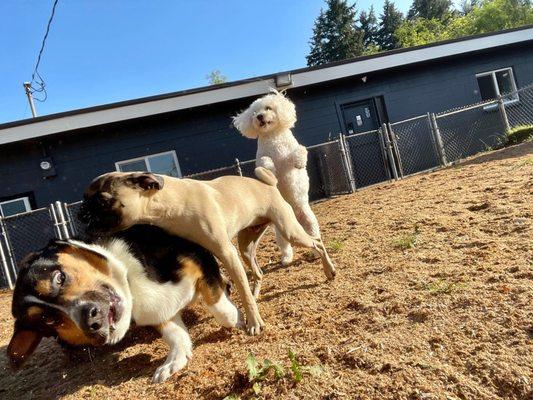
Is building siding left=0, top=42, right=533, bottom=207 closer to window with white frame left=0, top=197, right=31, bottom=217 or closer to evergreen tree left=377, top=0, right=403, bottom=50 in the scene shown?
window with white frame left=0, top=197, right=31, bottom=217

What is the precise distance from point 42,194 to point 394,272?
9.86 meters

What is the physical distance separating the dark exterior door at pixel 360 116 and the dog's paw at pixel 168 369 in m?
11.3

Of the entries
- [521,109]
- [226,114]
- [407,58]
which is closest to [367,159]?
[407,58]

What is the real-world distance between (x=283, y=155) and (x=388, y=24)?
199 ft

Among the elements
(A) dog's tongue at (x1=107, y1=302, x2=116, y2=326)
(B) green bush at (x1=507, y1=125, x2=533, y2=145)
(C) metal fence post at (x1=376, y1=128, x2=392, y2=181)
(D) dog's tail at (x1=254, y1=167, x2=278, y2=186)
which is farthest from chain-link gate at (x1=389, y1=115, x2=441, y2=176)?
(A) dog's tongue at (x1=107, y1=302, x2=116, y2=326)

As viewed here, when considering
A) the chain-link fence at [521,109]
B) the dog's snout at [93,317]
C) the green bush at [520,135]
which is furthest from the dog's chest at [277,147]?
the chain-link fence at [521,109]

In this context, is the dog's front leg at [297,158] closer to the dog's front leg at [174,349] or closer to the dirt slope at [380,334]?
the dirt slope at [380,334]

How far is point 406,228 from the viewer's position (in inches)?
184

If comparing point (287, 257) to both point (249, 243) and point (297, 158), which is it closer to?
point (249, 243)

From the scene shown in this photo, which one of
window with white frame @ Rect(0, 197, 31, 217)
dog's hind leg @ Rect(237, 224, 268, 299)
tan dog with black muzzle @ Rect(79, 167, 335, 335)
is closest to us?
tan dog with black muzzle @ Rect(79, 167, 335, 335)

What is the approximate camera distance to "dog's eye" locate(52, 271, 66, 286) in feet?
7.00

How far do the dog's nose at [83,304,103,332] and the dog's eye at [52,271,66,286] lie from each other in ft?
0.65

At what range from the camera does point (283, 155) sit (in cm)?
510

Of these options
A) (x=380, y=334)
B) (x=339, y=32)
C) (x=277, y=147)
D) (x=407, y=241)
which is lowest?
(x=380, y=334)
